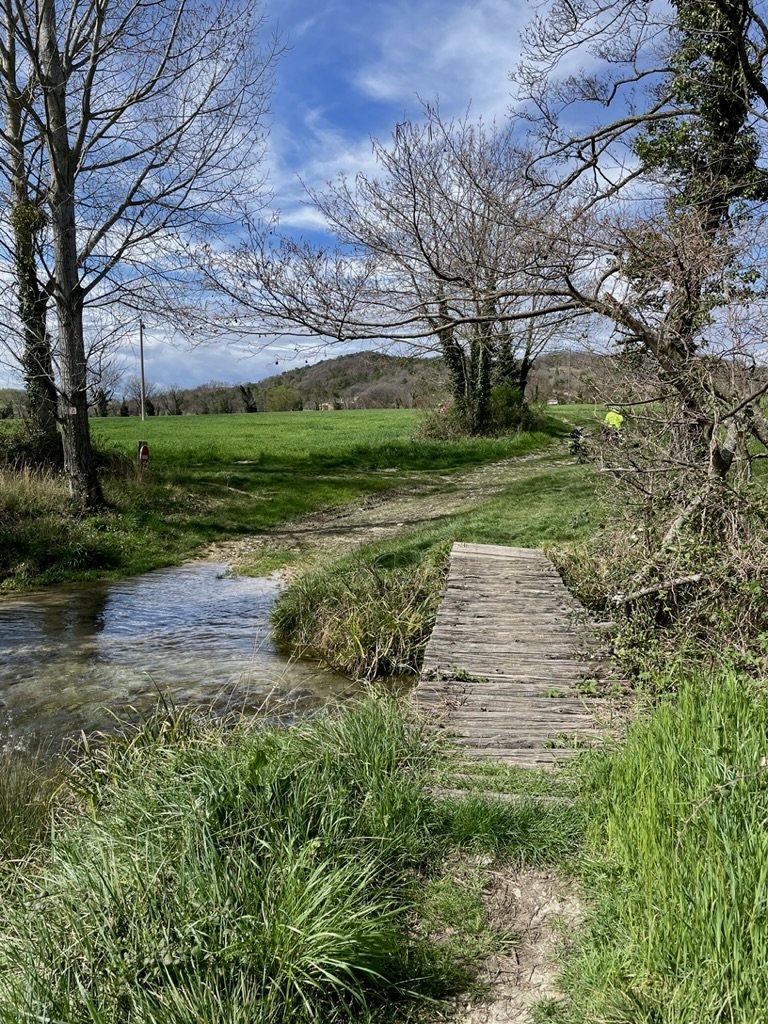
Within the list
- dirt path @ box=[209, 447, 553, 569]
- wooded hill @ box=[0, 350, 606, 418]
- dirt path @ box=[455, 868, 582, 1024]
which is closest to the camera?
dirt path @ box=[455, 868, 582, 1024]

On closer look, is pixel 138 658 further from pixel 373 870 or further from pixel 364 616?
pixel 373 870

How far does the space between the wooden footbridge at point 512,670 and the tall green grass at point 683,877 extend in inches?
48.5

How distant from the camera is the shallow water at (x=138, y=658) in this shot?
21.2ft

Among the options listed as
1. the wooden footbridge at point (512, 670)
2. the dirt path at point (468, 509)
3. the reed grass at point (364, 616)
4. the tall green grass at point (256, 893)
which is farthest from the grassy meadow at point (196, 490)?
the tall green grass at point (256, 893)

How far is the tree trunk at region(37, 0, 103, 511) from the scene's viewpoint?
1260 cm

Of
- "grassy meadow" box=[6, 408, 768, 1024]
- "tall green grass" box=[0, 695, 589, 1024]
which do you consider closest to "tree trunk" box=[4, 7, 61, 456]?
"grassy meadow" box=[6, 408, 768, 1024]

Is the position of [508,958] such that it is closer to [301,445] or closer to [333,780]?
[333,780]

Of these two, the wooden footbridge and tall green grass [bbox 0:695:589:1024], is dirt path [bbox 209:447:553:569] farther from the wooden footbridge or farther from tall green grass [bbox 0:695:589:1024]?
tall green grass [bbox 0:695:589:1024]

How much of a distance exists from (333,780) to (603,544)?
5461 mm

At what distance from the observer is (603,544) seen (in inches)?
329

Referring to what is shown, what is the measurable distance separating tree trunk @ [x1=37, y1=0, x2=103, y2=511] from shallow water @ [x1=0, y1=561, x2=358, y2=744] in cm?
349

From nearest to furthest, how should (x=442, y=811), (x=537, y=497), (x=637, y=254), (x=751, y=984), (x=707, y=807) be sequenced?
(x=751, y=984), (x=707, y=807), (x=442, y=811), (x=637, y=254), (x=537, y=497)

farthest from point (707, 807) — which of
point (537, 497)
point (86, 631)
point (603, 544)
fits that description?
point (537, 497)

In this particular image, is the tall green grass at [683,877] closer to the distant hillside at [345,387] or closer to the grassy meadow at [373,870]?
the grassy meadow at [373,870]
